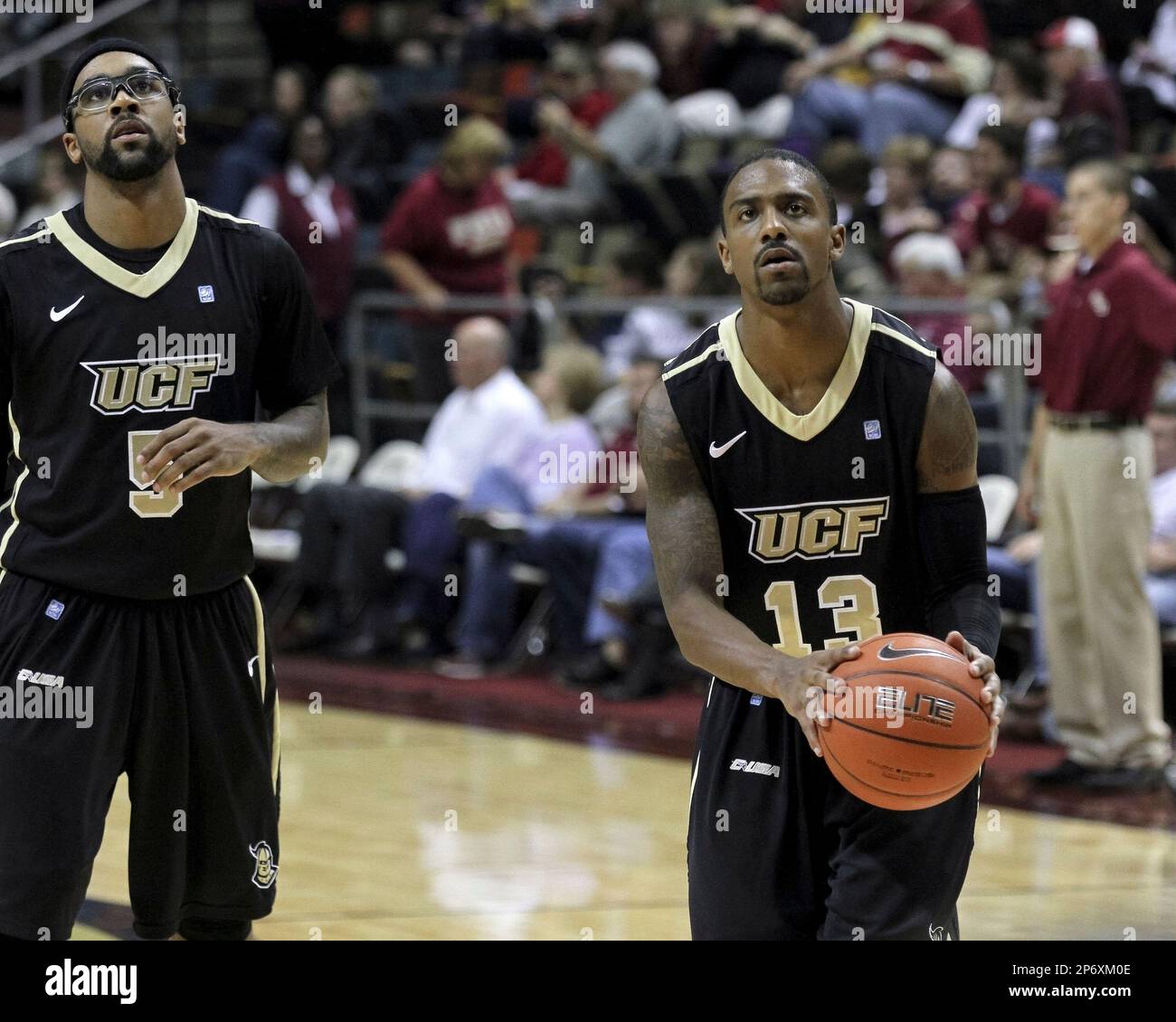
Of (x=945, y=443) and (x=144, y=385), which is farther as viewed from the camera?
(x=144, y=385)

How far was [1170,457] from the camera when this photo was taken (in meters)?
8.62

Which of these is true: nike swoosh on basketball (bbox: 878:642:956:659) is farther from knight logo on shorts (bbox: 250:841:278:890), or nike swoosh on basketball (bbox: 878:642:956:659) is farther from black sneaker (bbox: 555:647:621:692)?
black sneaker (bbox: 555:647:621:692)

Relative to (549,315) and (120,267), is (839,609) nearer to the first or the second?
(120,267)

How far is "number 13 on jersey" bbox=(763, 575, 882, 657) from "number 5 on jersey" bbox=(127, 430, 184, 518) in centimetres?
125

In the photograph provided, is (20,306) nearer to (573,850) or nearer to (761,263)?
(761,263)

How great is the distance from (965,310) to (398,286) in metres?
4.48

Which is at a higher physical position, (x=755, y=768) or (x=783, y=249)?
(x=783, y=249)

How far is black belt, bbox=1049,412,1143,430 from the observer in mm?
7602

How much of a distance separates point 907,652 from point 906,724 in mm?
133

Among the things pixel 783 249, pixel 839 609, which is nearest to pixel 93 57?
pixel 783 249

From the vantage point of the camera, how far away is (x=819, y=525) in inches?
148

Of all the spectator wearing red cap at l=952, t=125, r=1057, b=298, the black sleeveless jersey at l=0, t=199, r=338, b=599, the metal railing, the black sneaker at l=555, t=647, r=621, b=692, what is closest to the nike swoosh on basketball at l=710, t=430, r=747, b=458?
the black sleeveless jersey at l=0, t=199, r=338, b=599

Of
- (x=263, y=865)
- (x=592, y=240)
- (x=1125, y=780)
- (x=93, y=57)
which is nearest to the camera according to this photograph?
(x=93, y=57)

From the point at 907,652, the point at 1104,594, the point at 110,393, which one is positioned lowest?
the point at 1104,594
